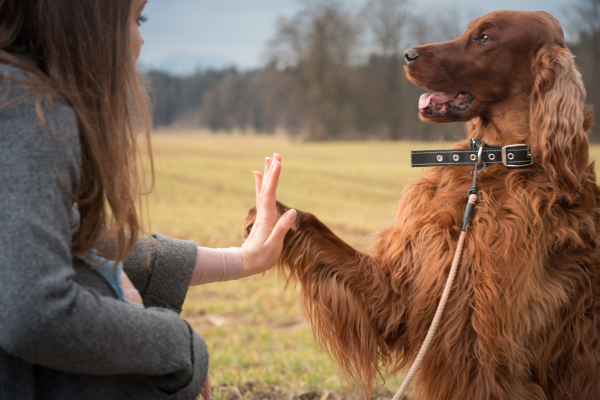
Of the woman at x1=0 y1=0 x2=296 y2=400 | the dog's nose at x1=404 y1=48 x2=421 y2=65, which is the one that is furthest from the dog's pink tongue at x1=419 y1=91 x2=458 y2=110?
the woman at x1=0 y1=0 x2=296 y2=400

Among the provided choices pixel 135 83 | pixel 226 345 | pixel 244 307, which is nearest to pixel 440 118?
pixel 135 83

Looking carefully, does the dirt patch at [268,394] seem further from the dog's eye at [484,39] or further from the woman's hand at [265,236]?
the dog's eye at [484,39]

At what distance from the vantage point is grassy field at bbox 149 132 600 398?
10.4 ft

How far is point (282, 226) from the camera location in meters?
1.67

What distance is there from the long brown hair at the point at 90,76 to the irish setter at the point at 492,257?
94 cm

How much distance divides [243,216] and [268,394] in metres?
6.94

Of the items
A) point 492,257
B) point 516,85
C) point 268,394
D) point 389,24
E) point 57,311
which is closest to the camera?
point 57,311

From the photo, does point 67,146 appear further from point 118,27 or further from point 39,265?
point 118,27

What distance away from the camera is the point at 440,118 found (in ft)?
7.32

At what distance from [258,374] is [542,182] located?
197 centimetres

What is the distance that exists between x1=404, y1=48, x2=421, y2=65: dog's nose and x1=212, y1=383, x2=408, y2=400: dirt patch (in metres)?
1.68

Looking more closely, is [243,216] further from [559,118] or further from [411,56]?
[559,118]

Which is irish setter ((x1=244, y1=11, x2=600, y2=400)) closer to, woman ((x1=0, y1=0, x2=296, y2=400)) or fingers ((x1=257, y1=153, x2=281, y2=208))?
fingers ((x1=257, y1=153, x2=281, y2=208))

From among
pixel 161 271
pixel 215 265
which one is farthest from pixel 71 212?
pixel 215 265
